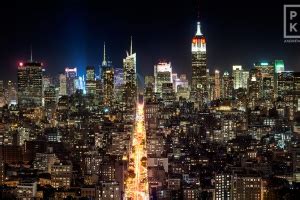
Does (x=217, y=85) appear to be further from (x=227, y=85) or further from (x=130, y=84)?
(x=130, y=84)

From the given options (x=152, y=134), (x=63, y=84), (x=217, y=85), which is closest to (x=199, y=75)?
(x=217, y=85)

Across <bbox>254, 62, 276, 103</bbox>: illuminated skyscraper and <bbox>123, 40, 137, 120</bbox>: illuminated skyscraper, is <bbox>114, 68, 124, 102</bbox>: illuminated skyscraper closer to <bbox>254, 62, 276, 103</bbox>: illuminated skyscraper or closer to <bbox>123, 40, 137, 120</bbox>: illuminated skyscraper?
<bbox>123, 40, 137, 120</bbox>: illuminated skyscraper

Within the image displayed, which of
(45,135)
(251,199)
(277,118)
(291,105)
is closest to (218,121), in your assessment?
(277,118)

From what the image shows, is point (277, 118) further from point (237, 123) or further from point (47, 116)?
point (47, 116)

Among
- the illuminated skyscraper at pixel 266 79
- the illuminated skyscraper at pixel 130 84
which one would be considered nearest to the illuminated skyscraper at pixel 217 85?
the illuminated skyscraper at pixel 266 79

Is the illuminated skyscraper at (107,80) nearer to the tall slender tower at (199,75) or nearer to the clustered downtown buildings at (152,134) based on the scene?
the clustered downtown buildings at (152,134)

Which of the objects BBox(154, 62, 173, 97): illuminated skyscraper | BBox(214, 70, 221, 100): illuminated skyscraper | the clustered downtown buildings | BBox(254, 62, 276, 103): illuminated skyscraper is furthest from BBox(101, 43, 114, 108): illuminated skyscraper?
BBox(254, 62, 276, 103): illuminated skyscraper
